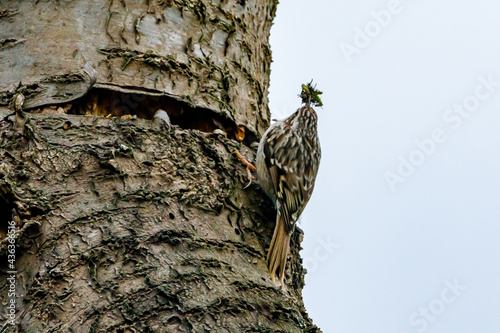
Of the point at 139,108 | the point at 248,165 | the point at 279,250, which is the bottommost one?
the point at 279,250

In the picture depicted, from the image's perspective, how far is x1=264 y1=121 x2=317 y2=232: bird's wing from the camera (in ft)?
8.81

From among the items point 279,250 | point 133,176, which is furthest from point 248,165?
point 133,176

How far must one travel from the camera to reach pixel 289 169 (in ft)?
10.2

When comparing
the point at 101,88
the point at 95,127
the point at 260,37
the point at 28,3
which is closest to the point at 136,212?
the point at 95,127

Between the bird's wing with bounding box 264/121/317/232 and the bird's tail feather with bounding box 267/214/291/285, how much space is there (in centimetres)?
19

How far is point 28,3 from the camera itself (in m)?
2.25

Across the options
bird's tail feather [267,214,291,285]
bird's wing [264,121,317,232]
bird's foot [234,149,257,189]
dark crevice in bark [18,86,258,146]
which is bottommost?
bird's tail feather [267,214,291,285]

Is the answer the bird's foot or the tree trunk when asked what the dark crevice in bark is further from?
the bird's foot

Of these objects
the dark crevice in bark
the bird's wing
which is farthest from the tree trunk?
the bird's wing

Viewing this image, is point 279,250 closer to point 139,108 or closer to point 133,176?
point 133,176

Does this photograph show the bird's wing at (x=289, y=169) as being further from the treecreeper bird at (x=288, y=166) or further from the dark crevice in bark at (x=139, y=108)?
the dark crevice in bark at (x=139, y=108)

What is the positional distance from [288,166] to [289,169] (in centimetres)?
2

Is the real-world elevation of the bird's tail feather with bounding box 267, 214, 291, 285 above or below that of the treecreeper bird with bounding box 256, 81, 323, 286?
below

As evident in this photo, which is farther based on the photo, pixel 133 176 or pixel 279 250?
pixel 279 250
